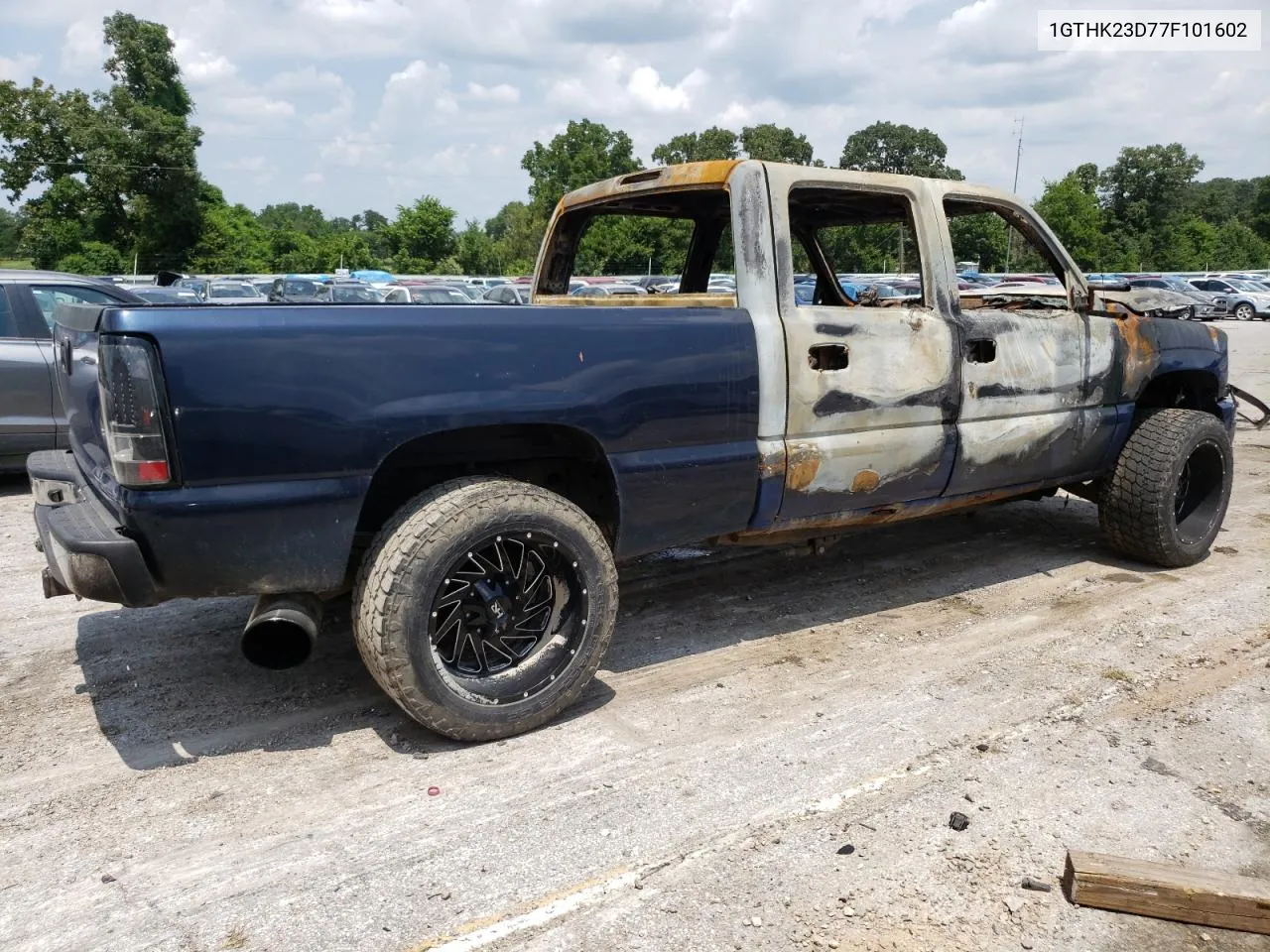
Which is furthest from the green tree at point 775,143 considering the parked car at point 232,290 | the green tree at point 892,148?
the parked car at point 232,290

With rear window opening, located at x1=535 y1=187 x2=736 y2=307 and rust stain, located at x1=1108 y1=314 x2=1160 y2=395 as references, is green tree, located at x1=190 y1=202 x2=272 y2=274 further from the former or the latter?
rust stain, located at x1=1108 y1=314 x2=1160 y2=395

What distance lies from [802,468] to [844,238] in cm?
253

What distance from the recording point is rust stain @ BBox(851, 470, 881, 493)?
4.01 m

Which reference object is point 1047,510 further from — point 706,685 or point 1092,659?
point 706,685

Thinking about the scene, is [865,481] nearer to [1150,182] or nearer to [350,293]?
[350,293]

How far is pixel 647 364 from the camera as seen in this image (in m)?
3.42

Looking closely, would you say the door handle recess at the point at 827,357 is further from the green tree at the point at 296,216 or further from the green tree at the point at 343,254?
the green tree at the point at 296,216

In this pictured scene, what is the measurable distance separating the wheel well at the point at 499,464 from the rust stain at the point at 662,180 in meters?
1.27

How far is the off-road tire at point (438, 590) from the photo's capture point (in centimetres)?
302

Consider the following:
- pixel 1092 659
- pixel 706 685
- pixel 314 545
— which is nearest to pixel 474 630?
pixel 314 545

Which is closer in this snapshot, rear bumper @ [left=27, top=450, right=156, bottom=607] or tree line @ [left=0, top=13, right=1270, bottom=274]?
rear bumper @ [left=27, top=450, right=156, bottom=607]

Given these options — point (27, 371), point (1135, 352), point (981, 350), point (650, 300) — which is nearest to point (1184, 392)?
point (1135, 352)

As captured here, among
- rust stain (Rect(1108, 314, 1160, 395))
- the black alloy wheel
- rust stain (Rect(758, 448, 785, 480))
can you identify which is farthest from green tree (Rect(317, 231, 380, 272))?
the black alloy wheel

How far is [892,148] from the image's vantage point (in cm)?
8675
